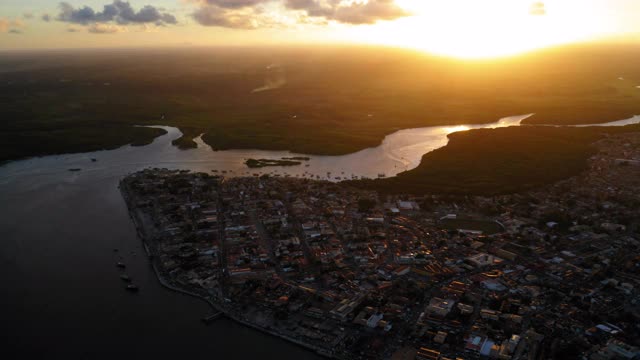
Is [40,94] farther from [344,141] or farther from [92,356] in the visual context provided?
[92,356]

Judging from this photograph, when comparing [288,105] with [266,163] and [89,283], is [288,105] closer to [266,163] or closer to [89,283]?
[266,163]

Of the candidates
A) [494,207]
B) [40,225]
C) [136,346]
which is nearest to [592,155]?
[494,207]

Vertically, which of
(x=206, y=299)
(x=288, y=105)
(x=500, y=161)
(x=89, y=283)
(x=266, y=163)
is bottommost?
(x=89, y=283)

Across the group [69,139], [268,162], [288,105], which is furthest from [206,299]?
[288,105]

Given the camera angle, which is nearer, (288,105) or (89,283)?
(89,283)

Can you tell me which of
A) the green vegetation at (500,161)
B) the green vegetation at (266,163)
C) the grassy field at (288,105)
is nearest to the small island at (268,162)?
the green vegetation at (266,163)

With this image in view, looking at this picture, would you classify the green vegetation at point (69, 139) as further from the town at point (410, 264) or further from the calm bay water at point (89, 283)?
the town at point (410, 264)
